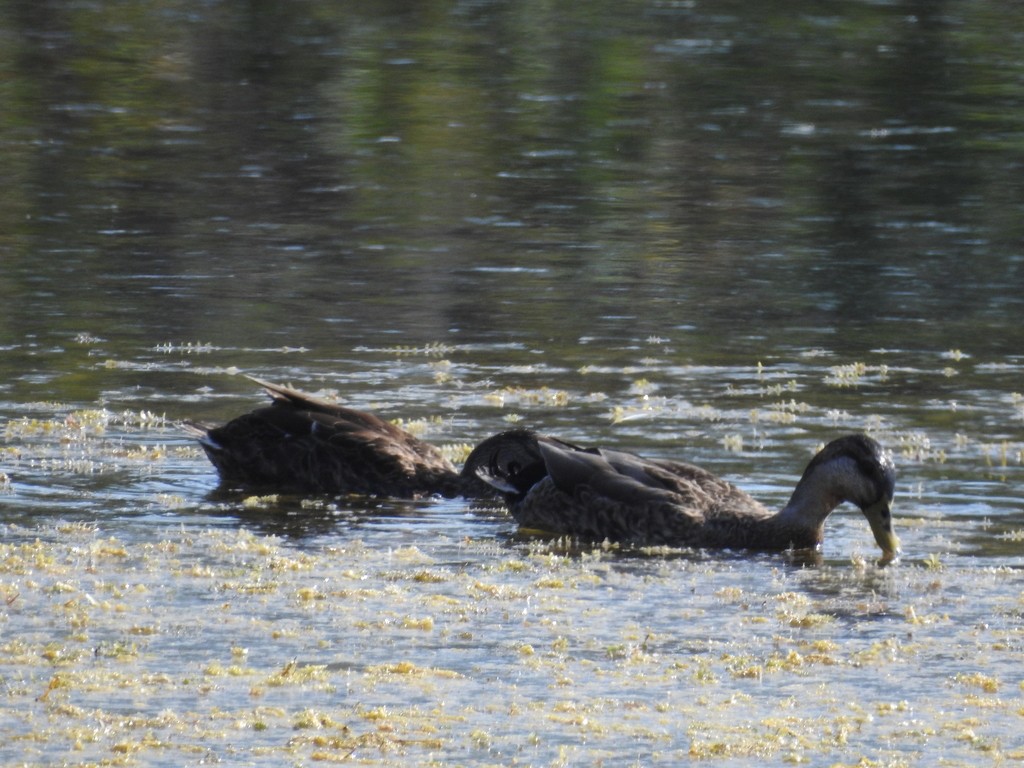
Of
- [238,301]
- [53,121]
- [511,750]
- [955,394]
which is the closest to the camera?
[511,750]

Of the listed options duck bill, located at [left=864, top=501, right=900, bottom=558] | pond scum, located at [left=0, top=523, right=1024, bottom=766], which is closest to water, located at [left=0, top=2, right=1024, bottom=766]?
pond scum, located at [left=0, top=523, right=1024, bottom=766]

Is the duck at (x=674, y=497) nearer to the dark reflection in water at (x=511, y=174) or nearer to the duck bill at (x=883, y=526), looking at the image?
the duck bill at (x=883, y=526)

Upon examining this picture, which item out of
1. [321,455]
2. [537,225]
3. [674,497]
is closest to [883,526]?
[674,497]

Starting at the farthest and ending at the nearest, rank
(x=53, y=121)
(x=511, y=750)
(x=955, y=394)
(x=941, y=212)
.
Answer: (x=53, y=121), (x=941, y=212), (x=955, y=394), (x=511, y=750)

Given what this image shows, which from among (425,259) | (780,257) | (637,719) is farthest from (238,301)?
(637,719)

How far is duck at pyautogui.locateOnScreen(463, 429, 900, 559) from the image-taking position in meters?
10.2

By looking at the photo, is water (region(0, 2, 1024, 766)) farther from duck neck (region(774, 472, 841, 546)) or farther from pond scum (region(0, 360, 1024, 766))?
duck neck (region(774, 472, 841, 546))

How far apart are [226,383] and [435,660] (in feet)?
19.7

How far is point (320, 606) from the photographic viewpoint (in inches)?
337

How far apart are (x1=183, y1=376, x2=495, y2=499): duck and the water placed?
9.6 inches

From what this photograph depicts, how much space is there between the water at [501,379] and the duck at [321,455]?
0.80ft

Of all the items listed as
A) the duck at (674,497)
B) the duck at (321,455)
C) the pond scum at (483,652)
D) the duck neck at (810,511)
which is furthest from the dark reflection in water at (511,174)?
the pond scum at (483,652)

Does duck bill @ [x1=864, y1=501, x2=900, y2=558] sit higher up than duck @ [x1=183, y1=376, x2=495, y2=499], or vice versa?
duck @ [x1=183, y1=376, x2=495, y2=499]

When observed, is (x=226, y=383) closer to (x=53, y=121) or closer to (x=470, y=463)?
(x=470, y=463)
